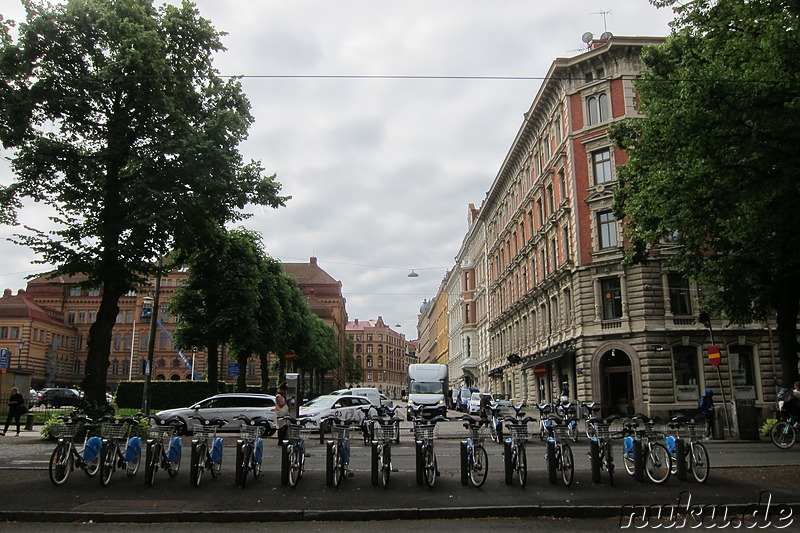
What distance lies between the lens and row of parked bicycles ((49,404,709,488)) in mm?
10945

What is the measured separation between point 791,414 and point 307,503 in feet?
52.9

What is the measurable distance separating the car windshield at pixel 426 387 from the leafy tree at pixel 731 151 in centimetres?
2127

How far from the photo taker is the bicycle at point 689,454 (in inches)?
435

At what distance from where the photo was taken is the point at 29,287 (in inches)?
4023

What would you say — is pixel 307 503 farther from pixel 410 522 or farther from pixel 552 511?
pixel 552 511

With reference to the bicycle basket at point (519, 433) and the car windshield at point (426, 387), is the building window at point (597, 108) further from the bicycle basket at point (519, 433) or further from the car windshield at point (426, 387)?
the bicycle basket at point (519, 433)

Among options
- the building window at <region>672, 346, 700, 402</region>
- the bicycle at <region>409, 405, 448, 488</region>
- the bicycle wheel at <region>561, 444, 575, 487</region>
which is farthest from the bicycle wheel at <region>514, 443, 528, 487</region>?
the building window at <region>672, 346, 700, 402</region>

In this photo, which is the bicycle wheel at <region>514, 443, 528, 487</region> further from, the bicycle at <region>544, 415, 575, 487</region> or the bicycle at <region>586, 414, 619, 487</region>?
the bicycle at <region>586, 414, 619, 487</region>

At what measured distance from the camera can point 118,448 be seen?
11.5m

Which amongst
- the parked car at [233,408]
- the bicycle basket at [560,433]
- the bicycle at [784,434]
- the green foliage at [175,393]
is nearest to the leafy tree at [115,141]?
the parked car at [233,408]

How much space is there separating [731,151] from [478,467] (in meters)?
9.82

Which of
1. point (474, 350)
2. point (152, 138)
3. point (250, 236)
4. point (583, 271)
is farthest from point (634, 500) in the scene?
point (474, 350)

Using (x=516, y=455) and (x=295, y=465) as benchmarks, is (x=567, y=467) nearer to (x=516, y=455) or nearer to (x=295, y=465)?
(x=516, y=455)

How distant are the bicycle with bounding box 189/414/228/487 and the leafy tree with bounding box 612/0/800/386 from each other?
1229cm
